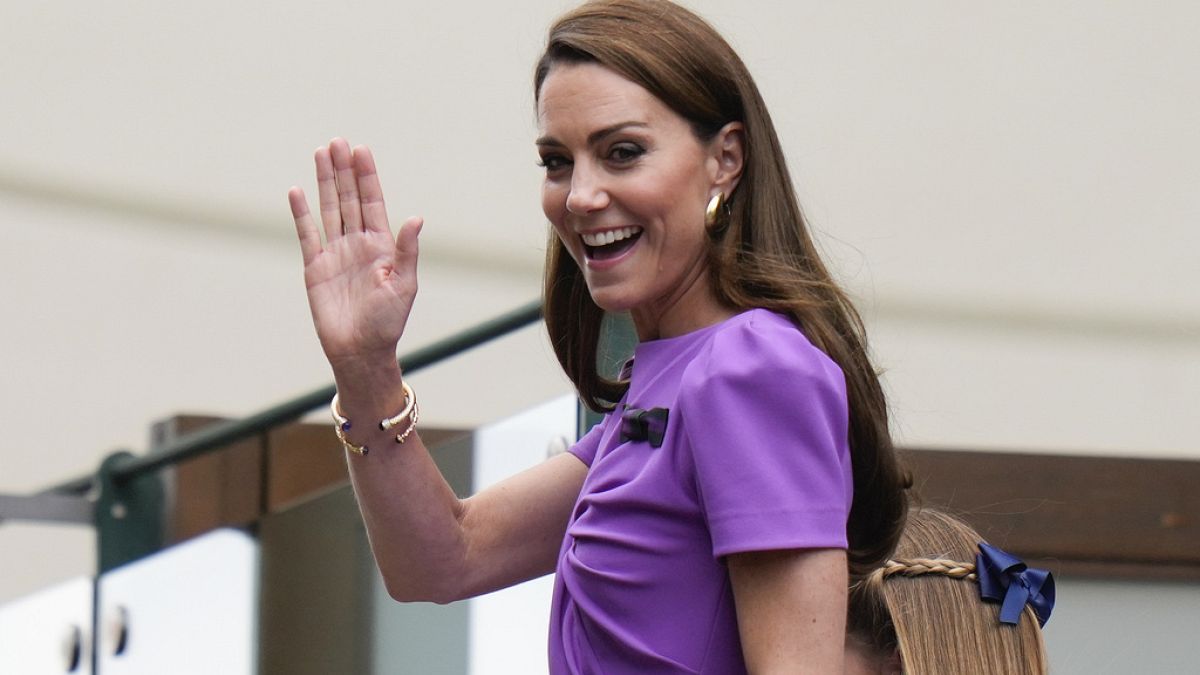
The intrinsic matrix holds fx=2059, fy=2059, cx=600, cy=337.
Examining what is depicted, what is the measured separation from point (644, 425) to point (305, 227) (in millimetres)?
316

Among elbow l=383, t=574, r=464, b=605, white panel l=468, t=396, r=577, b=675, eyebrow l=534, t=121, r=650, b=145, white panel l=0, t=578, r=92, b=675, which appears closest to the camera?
eyebrow l=534, t=121, r=650, b=145

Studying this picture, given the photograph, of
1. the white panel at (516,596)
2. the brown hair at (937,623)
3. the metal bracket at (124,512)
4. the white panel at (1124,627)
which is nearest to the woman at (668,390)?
the brown hair at (937,623)

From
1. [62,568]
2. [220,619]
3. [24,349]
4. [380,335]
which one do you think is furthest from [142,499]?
[380,335]

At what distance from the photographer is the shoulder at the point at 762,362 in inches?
53.0

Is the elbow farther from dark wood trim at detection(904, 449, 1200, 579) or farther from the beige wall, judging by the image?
the beige wall

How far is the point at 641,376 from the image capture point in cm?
149

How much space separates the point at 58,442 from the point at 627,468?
151 inches

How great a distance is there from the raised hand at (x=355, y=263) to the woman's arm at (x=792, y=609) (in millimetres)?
330

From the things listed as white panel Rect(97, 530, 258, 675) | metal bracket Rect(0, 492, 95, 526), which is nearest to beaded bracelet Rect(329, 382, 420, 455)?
white panel Rect(97, 530, 258, 675)

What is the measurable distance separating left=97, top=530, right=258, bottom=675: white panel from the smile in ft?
5.92

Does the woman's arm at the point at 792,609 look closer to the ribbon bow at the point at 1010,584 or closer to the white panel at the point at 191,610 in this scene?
the ribbon bow at the point at 1010,584

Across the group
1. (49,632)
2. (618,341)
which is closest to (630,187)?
(618,341)

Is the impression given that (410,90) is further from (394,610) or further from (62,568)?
(394,610)

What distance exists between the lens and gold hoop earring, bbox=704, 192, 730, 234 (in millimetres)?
1459
